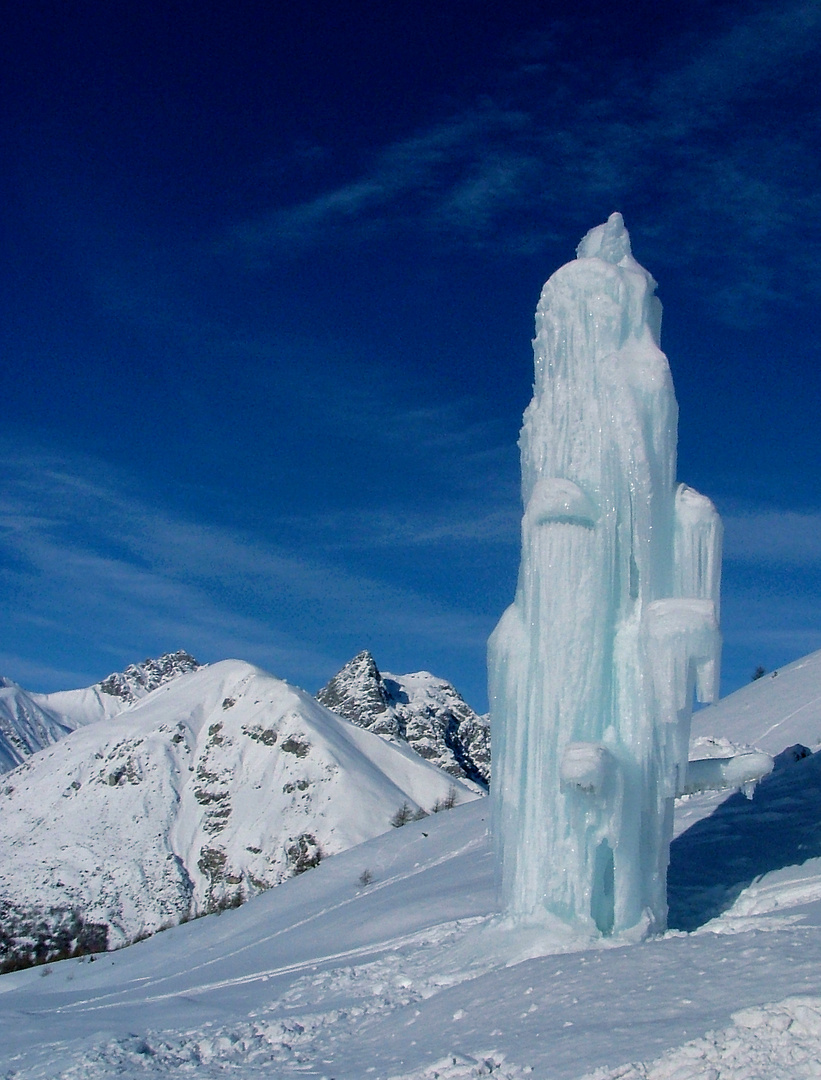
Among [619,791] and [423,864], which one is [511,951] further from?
[423,864]

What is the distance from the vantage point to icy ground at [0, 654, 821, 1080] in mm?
6902

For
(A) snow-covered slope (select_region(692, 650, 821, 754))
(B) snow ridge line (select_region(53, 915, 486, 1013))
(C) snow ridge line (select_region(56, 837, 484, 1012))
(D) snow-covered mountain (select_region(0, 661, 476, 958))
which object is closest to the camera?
(B) snow ridge line (select_region(53, 915, 486, 1013))

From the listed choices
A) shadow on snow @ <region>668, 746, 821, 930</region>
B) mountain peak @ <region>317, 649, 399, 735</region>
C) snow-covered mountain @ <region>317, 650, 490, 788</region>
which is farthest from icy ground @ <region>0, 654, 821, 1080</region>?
mountain peak @ <region>317, 649, 399, 735</region>

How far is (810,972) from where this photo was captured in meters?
7.41

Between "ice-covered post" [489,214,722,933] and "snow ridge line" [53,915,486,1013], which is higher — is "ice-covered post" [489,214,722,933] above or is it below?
above

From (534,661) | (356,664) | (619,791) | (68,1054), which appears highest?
(356,664)

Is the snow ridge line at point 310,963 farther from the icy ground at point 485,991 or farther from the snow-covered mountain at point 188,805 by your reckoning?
the snow-covered mountain at point 188,805

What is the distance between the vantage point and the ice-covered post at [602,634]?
32.8 feet

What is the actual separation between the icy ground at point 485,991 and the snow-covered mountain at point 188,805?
185 feet

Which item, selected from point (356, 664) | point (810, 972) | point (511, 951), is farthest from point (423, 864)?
point (356, 664)

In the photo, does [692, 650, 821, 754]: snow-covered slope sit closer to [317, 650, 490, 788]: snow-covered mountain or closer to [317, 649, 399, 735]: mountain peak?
[317, 650, 490, 788]: snow-covered mountain

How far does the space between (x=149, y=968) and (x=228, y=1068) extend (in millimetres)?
11471

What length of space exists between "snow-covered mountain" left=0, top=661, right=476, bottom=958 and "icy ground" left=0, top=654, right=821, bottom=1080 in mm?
56442

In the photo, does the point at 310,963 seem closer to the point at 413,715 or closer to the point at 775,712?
the point at 775,712
